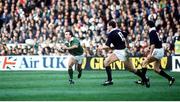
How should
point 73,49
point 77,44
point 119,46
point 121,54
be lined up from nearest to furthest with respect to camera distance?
point 121,54 < point 119,46 < point 77,44 < point 73,49

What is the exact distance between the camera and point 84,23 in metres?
28.5

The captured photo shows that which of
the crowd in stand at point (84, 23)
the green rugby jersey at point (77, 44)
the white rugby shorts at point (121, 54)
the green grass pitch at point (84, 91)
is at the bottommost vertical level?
the green grass pitch at point (84, 91)

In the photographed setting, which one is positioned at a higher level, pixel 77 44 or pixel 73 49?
pixel 77 44

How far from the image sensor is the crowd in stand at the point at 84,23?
27750 mm

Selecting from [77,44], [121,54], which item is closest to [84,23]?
[77,44]

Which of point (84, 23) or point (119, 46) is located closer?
point (119, 46)

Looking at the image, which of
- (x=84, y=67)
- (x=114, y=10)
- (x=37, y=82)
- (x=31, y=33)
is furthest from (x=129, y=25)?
(x=37, y=82)

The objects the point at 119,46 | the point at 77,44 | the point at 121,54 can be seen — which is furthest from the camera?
the point at 77,44

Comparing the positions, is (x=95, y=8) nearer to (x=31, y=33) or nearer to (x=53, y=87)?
(x=31, y=33)

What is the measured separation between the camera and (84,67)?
90.8 ft

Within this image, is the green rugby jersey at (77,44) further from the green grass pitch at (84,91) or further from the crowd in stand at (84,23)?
the crowd in stand at (84,23)

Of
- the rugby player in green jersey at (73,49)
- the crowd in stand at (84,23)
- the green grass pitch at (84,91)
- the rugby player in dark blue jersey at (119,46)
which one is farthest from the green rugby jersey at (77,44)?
the crowd in stand at (84,23)

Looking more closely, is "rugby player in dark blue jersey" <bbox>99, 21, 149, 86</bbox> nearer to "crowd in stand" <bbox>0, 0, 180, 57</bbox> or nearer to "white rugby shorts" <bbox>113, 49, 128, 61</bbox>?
"white rugby shorts" <bbox>113, 49, 128, 61</bbox>

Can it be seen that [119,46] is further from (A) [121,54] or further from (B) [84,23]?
(B) [84,23]
